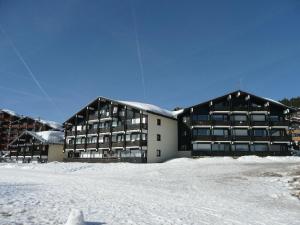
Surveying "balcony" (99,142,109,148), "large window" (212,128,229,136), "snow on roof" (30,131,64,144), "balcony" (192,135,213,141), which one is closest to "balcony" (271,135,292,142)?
"large window" (212,128,229,136)

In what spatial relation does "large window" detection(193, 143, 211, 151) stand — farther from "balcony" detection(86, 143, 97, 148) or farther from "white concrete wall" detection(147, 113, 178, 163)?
"balcony" detection(86, 143, 97, 148)

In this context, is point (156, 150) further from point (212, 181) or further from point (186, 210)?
point (186, 210)

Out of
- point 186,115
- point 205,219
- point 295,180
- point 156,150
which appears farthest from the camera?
point 186,115

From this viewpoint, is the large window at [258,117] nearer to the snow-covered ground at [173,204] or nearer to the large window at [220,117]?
the large window at [220,117]

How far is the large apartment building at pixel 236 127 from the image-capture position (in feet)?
163

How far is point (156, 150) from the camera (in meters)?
48.8

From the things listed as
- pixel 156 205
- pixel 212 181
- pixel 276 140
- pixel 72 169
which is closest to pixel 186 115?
pixel 276 140

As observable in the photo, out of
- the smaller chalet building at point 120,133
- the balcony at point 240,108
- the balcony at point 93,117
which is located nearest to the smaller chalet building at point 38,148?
the smaller chalet building at point 120,133

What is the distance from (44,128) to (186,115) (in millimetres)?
55321

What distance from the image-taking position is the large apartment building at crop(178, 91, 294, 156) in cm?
4978

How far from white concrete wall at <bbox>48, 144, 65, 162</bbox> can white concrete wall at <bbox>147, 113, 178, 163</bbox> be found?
2532cm

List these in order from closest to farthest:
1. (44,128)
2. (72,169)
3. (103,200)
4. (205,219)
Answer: (205,219), (103,200), (72,169), (44,128)

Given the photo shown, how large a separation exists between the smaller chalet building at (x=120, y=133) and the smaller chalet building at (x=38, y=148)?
5.74 m

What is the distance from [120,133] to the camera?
50906 mm
